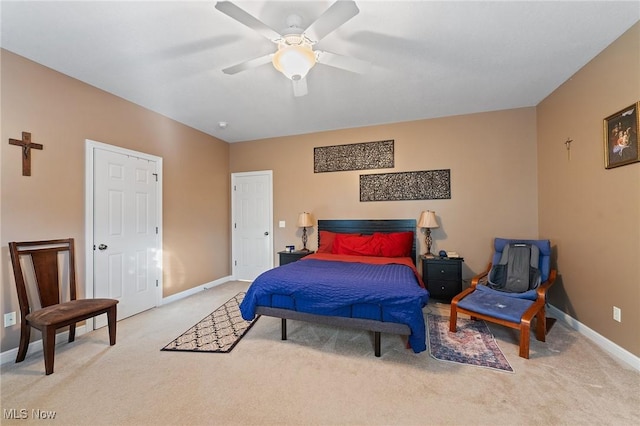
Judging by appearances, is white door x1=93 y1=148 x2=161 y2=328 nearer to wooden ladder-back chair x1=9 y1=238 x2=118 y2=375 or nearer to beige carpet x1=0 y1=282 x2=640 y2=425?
wooden ladder-back chair x1=9 y1=238 x2=118 y2=375

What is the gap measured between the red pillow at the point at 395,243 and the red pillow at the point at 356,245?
2.9 inches

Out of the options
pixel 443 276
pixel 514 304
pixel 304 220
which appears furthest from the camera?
pixel 304 220

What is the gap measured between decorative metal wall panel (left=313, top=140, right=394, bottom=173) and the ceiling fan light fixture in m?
2.60

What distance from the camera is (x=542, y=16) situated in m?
1.98

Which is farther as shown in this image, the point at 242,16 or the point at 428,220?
the point at 428,220

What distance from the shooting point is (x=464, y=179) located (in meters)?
3.93

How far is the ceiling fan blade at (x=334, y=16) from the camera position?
1.46 meters

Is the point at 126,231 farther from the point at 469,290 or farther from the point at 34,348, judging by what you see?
the point at 469,290

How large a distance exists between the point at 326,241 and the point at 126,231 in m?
2.80

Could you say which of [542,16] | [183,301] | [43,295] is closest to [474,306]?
[542,16]

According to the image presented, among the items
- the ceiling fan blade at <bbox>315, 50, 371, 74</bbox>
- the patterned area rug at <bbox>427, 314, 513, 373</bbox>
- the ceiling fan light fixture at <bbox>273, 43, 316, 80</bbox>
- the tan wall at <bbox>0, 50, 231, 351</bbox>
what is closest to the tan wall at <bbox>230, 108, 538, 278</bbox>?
the patterned area rug at <bbox>427, 314, 513, 373</bbox>

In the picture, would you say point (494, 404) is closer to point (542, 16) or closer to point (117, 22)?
point (542, 16)

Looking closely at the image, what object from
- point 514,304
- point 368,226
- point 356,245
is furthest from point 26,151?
point 514,304

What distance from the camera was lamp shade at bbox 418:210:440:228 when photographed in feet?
12.4
